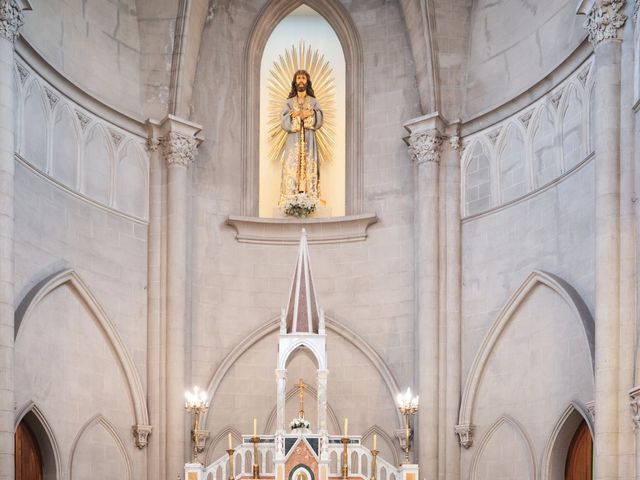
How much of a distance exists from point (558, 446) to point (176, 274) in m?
8.27

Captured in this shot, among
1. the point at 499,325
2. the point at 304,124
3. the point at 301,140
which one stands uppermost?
the point at 304,124

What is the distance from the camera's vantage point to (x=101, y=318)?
2444 centimetres

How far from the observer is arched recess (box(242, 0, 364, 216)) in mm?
27750

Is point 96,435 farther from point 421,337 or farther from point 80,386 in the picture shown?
point 421,337

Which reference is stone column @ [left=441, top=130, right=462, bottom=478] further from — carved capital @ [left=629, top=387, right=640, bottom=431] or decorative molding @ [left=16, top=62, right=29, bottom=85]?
decorative molding @ [left=16, top=62, right=29, bottom=85]

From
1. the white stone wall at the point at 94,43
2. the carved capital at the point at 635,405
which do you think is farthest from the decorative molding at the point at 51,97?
the carved capital at the point at 635,405

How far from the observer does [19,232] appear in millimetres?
22266

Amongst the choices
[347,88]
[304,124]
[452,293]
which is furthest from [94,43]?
[452,293]

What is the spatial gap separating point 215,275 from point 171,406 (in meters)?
3.18

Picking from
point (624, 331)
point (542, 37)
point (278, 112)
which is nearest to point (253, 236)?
point (278, 112)

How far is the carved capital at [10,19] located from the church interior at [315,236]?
0.18ft

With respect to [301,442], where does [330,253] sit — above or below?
above

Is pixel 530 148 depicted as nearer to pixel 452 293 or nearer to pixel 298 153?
pixel 452 293

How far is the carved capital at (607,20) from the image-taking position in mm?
20812
